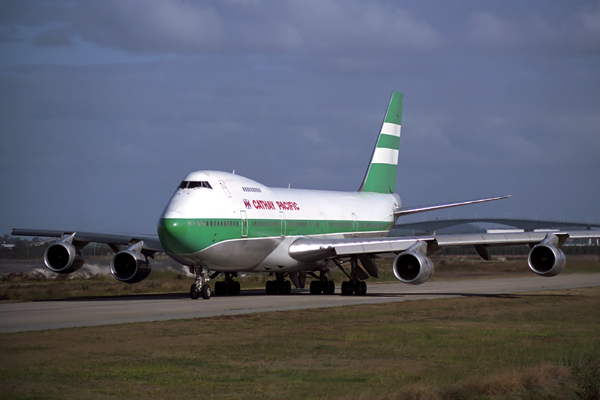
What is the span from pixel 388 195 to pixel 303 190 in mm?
8208

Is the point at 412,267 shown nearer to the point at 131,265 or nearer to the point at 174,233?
the point at 174,233

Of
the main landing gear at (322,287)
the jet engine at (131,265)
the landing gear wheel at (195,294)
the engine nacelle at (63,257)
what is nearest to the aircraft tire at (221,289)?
the jet engine at (131,265)

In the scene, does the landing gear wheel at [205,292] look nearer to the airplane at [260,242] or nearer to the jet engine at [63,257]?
the airplane at [260,242]

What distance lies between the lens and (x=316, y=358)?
13.1m

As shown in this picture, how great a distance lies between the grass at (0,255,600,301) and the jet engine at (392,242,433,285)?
9.41 meters

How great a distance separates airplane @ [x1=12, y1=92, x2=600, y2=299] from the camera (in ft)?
85.6

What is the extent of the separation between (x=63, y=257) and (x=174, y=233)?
6761 mm

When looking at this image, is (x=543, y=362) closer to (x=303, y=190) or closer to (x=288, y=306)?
(x=288, y=306)

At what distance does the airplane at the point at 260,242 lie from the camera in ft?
85.6

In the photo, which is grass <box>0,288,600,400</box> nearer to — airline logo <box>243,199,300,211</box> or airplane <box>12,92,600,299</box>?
airplane <box>12,92,600,299</box>

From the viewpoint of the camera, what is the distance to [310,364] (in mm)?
12453

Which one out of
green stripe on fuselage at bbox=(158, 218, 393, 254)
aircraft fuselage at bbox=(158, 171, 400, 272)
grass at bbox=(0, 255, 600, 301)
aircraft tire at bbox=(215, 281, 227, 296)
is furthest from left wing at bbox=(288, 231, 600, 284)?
grass at bbox=(0, 255, 600, 301)

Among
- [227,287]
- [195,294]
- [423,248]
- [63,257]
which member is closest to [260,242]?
[227,287]

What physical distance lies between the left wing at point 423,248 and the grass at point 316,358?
22.4 feet
